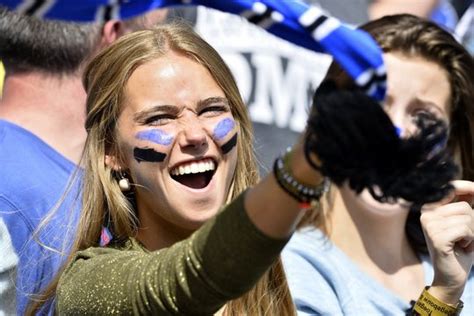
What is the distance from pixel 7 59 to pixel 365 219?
129cm

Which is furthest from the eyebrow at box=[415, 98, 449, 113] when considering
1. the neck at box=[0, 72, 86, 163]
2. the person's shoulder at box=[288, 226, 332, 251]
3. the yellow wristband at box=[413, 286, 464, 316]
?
the neck at box=[0, 72, 86, 163]

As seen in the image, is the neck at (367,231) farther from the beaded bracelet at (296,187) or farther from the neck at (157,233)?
the beaded bracelet at (296,187)

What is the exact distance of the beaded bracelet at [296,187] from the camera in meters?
1.86

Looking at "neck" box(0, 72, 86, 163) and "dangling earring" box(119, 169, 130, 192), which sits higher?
"dangling earring" box(119, 169, 130, 192)

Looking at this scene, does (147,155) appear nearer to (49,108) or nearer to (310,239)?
(310,239)

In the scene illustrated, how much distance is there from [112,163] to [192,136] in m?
0.28

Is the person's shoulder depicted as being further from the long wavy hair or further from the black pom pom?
the black pom pom

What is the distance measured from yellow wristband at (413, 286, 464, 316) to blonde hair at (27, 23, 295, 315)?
0.38 m

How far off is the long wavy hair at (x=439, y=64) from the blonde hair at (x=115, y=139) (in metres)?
0.60

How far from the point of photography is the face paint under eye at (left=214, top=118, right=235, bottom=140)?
2.59 metres

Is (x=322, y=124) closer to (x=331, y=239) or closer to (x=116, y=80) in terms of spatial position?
(x=116, y=80)

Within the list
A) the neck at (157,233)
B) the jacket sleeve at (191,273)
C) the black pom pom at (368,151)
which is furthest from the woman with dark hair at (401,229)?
the black pom pom at (368,151)

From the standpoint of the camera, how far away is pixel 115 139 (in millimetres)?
2688

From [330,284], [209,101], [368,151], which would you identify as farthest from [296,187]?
[330,284]
